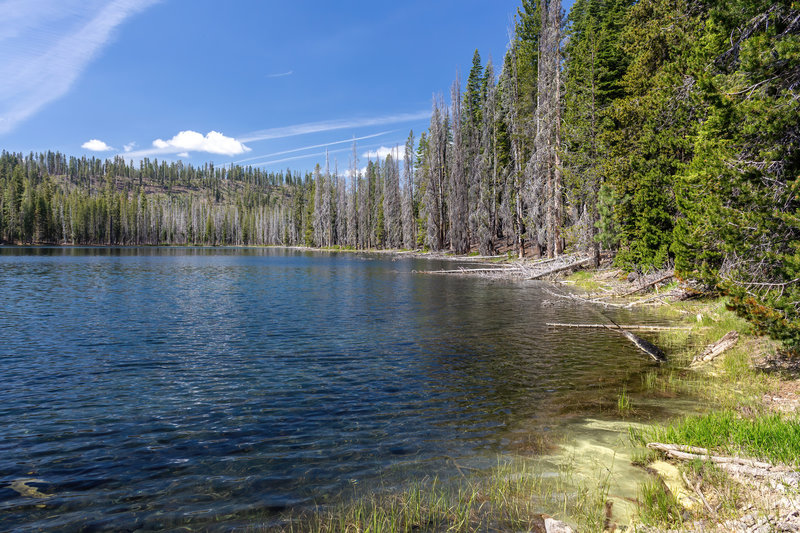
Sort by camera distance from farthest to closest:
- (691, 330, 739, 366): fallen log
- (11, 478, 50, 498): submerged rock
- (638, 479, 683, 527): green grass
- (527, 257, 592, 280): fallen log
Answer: (527, 257, 592, 280): fallen log
(691, 330, 739, 366): fallen log
(11, 478, 50, 498): submerged rock
(638, 479, 683, 527): green grass

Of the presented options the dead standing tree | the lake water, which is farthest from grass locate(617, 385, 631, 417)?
the dead standing tree

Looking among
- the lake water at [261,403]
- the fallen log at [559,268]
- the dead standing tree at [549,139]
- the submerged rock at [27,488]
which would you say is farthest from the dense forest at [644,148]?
the submerged rock at [27,488]

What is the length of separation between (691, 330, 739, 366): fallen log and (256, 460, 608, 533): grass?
24.3ft

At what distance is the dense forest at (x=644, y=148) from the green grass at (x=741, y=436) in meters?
2.80

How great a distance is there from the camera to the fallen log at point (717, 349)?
11336 millimetres

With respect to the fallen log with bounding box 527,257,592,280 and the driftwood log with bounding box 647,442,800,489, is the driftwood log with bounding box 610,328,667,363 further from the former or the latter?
the fallen log with bounding box 527,257,592,280

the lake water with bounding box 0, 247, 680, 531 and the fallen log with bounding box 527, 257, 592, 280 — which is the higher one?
the fallen log with bounding box 527, 257, 592, 280

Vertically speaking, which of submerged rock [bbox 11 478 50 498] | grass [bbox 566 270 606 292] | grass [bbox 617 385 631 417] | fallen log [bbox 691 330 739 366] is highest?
grass [bbox 566 270 606 292]

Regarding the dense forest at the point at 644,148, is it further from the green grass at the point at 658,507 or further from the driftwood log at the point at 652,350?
the green grass at the point at 658,507

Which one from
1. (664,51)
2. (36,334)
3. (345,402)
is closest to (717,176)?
(345,402)

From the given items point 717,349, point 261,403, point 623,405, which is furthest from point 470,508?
point 717,349

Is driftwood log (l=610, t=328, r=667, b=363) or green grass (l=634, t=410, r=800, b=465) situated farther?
driftwood log (l=610, t=328, r=667, b=363)

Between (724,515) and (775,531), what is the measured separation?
640 millimetres

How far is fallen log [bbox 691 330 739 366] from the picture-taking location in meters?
11.3
